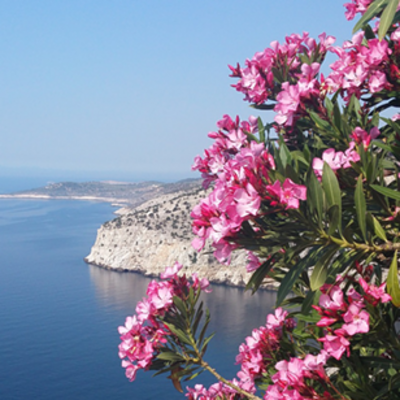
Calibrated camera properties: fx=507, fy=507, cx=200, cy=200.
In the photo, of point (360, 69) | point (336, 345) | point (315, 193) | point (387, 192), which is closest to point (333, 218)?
point (315, 193)

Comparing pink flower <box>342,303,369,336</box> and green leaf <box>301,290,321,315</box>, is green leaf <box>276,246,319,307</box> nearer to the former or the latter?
green leaf <box>301,290,321,315</box>

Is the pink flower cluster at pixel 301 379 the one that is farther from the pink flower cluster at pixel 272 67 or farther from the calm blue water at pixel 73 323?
the calm blue water at pixel 73 323

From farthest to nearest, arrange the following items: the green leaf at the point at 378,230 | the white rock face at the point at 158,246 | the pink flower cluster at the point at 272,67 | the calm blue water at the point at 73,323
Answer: the white rock face at the point at 158,246 → the calm blue water at the point at 73,323 → the pink flower cluster at the point at 272,67 → the green leaf at the point at 378,230

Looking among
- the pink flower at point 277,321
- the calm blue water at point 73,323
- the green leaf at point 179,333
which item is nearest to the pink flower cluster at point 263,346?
the pink flower at point 277,321

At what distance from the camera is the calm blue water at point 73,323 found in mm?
42656

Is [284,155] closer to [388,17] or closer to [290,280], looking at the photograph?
[290,280]

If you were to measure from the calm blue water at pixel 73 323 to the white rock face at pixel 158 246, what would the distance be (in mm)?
2992

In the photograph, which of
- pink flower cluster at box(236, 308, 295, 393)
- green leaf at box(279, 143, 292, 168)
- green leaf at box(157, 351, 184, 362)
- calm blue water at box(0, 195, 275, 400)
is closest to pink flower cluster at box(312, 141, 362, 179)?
Answer: green leaf at box(279, 143, 292, 168)

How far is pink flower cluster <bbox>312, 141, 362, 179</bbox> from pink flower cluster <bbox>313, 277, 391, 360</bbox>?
1.95 feet

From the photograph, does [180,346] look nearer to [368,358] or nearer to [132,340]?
[132,340]

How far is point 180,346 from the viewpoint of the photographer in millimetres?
3703

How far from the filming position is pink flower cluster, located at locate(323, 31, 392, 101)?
333 cm

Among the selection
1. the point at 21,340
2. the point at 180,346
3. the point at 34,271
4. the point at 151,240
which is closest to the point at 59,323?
the point at 21,340

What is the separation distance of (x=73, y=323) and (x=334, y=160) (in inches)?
2340
